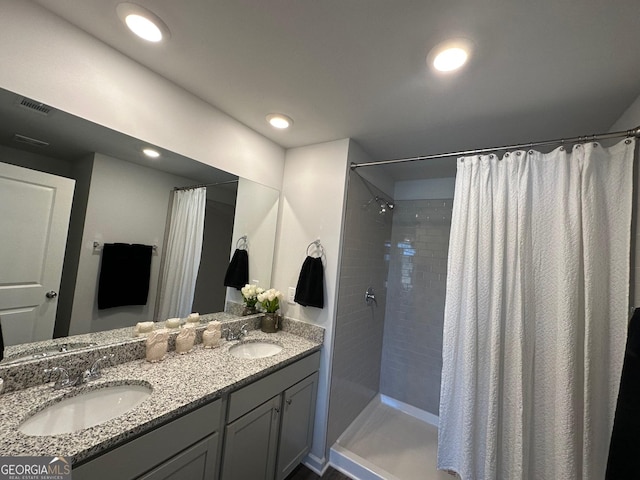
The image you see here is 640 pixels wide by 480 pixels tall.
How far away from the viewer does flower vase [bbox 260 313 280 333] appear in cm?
200

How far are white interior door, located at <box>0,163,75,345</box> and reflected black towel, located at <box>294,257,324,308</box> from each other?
1.32 meters

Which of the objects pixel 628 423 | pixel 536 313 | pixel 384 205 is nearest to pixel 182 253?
pixel 384 205

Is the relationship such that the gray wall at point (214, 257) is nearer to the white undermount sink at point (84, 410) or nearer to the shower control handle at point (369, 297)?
the white undermount sink at point (84, 410)

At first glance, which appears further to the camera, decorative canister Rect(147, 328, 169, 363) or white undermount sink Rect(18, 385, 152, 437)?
decorative canister Rect(147, 328, 169, 363)

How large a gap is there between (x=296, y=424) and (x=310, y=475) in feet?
1.43

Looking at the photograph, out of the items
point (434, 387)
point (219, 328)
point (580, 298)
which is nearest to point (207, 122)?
point (219, 328)

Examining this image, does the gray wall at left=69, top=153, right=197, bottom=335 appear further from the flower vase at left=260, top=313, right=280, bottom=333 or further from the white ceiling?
the flower vase at left=260, top=313, right=280, bottom=333

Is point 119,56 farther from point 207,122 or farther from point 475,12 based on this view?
point 475,12

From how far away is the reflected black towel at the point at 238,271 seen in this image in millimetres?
2010

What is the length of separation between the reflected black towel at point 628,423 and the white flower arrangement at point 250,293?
1.97m

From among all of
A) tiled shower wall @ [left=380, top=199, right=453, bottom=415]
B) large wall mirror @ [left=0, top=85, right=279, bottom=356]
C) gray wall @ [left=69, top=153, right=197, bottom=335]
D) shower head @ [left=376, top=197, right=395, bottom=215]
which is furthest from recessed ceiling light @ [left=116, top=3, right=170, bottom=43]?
tiled shower wall @ [left=380, top=199, right=453, bottom=415]

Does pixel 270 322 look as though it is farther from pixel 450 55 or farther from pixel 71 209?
pixel 450 55

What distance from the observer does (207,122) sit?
5.48 feet

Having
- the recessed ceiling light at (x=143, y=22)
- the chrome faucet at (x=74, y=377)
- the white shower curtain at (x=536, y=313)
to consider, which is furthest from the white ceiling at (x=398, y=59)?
the chrome faucet at (x=74, y=377)
